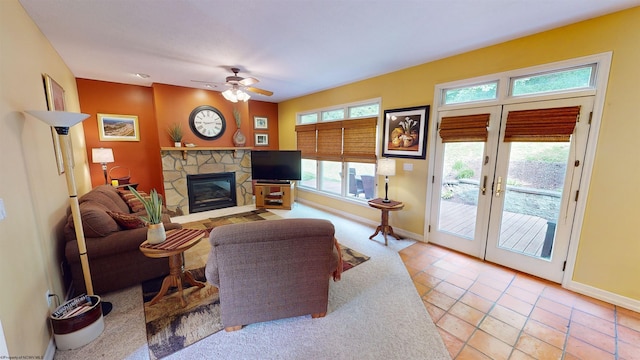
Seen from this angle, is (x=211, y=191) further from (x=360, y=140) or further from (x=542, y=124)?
(x=542, y=124)

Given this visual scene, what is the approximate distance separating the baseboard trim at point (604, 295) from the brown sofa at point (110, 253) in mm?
4392

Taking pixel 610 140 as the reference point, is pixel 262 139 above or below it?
above

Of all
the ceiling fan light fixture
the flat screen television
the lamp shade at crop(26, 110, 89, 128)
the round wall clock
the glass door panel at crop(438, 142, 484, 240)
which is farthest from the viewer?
the flat screen television

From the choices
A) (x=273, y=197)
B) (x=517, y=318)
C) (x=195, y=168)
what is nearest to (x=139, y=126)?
(x=195, y=168)

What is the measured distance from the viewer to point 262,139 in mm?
6336

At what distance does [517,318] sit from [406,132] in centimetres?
259

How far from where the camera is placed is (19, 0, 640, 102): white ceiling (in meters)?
2.02

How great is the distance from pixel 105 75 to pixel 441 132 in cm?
551

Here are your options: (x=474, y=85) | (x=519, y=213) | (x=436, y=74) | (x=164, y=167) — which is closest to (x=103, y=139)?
(x=164, y=167)

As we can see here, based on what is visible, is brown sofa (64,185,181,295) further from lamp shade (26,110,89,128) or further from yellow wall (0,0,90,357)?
lamp shade (26,110,89,128)

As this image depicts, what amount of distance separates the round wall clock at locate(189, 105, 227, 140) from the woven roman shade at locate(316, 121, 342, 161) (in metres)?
2.20

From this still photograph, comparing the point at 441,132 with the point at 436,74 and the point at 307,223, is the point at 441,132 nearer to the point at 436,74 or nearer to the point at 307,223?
the point at 436,74

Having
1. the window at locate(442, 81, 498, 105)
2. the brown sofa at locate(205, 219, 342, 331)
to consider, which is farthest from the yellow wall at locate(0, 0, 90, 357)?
the window at locate(442, 81, 498, 105)

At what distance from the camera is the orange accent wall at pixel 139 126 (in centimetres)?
431
